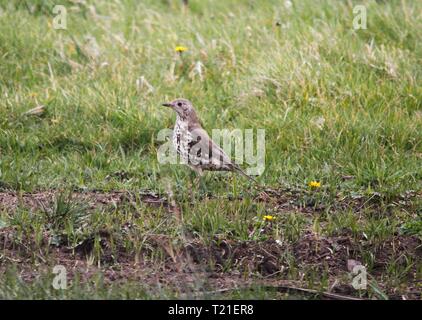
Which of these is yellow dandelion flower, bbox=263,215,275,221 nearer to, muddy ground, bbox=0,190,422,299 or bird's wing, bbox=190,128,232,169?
muddy ground, bbox=0,190,422,299

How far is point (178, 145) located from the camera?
770cm

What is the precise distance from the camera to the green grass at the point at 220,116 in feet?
22.3

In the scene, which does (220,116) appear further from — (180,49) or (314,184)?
(314,184)

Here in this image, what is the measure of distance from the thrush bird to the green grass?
17 cm

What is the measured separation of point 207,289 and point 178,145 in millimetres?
2078

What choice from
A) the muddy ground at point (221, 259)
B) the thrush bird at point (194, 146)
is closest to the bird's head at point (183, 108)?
the thrush bird at point (194, 146)

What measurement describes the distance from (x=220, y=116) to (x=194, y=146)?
1325 mm

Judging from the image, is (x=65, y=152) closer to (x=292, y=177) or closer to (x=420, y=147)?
(x=292, y=177)

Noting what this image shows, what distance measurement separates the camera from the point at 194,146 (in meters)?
7.55

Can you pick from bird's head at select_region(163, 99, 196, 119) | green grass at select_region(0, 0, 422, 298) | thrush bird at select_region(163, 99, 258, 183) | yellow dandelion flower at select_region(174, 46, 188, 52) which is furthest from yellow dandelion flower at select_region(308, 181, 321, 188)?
yellow dandelion flower at select_region(174, 46, 188, 52)

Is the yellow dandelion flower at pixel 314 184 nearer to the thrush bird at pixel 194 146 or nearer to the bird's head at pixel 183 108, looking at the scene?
the thrush bird at pixel 194 146

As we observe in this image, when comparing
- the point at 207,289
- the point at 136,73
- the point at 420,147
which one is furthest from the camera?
the point at 136,73

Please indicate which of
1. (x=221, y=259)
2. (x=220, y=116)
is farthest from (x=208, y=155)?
(x=220, y=116)
